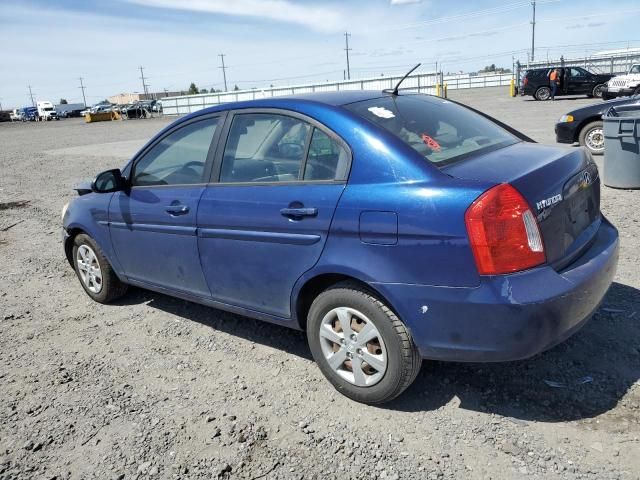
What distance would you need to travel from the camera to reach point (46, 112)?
238ft

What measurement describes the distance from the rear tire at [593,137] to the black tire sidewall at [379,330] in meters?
8.53

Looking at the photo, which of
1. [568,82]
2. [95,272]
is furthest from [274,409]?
[568,82]

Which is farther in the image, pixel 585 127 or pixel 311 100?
pixel 585 127

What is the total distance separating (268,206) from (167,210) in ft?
3.30

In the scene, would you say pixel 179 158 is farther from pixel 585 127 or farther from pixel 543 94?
pixel 543 94

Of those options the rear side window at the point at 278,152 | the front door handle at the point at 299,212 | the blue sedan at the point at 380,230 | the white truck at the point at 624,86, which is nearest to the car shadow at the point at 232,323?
the blue sedan at the point at 380,230

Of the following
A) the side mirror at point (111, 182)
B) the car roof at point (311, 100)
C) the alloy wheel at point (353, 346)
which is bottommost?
the alloy wheel at point (353, 346)

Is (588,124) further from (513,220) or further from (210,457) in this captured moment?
(210,457)

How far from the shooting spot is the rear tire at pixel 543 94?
2889cm

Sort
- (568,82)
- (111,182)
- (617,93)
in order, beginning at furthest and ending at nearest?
(568,82)
(617,93)
(111,182)

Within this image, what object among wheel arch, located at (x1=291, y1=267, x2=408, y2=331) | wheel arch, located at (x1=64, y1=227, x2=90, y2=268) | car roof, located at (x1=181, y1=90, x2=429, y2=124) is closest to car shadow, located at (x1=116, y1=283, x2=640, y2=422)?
wheel arch, located at (x1=291, y1=267, x2=408, y2=331)

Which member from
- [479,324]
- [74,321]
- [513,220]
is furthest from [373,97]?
[74,321]

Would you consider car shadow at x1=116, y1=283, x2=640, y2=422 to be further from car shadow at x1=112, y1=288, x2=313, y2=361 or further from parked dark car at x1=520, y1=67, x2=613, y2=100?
parked dark car at x1=520, y1=67, x2=613, y2=100

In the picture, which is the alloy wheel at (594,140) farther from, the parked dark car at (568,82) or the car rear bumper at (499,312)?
the parked dark car at (568,82)
